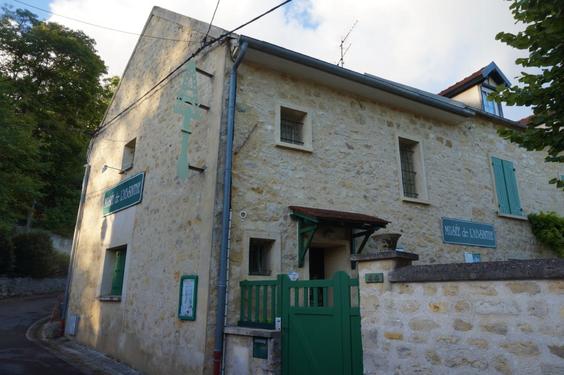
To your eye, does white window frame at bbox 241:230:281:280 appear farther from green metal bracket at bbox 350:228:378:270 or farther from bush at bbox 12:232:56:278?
bush at bbox 12:232:56:278

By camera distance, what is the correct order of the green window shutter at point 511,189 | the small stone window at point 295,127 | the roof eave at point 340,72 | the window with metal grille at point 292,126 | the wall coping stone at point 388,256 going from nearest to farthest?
1. the wall coping stone at point 388,256
2. the roof eave at point 340,72
3. the small stone window at point 295,127
4. the window with metal grille at point 292,126
5. the green window shutter at point 511,189

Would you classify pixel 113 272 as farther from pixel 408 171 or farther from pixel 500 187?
pixel 500 187

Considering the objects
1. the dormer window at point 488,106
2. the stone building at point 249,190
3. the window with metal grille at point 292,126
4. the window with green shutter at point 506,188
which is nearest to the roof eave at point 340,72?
the stone building at point 249,190

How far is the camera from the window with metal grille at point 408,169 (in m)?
8.98

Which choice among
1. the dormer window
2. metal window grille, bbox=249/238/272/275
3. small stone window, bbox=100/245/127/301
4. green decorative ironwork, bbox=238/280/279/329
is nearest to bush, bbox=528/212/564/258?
the dormer window

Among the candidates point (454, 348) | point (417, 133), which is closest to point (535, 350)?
point (454, 348)

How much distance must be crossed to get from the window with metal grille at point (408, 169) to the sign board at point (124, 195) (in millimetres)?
5538

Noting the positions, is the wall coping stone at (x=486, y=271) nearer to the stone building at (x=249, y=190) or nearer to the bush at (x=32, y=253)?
the stone building at (x=249, y=190)

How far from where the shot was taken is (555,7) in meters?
4.41

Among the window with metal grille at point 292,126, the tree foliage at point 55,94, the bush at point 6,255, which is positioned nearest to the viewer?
the window with metal grille at point 292,126

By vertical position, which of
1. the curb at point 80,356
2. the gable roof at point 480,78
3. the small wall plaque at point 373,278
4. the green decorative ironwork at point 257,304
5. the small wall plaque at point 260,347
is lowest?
the curb at point 80,356

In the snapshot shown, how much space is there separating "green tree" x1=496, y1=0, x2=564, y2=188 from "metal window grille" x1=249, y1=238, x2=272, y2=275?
148 inches

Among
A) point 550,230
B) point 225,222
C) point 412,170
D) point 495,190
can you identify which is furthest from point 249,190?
point 550,230

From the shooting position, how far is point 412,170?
9211 mm
